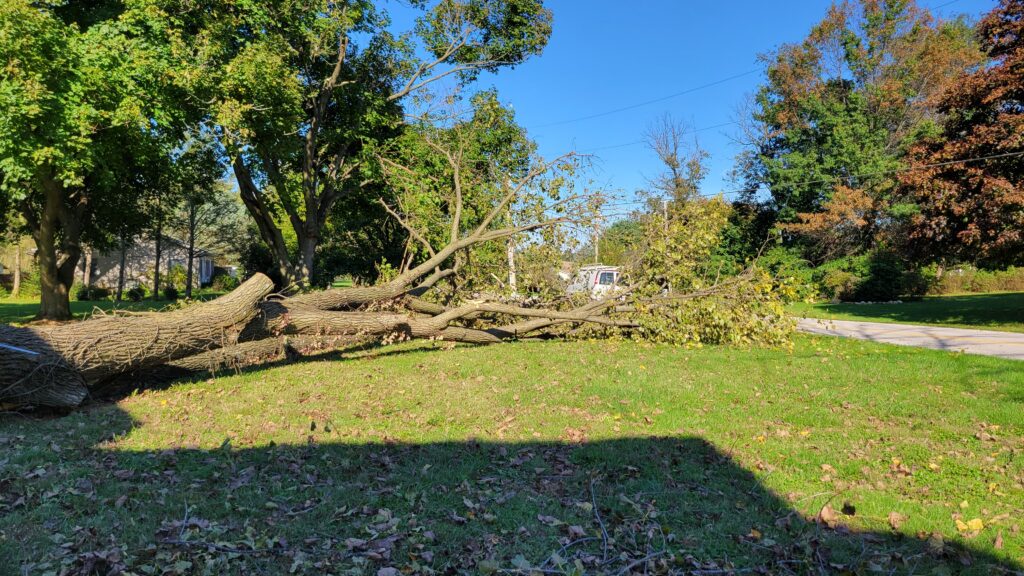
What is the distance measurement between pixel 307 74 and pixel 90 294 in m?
25.3

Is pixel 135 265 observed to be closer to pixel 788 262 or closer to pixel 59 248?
pixel 59 248

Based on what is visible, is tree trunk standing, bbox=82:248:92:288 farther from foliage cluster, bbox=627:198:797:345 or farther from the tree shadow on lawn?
the tree shadow on lawn

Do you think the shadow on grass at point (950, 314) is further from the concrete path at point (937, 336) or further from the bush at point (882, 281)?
the bush at point (882, 281)

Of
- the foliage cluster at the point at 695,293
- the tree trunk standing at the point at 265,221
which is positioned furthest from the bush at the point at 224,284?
the foliage cluster at the point at 695,293

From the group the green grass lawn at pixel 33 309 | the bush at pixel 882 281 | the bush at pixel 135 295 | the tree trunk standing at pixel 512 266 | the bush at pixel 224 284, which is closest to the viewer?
the tree trunk standing at pixel 512 266

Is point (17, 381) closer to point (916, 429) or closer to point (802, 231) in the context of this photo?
point (916, 429)

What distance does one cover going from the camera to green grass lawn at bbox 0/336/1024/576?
2998 mm

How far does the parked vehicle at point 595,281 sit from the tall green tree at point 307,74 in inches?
226

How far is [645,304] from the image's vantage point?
10562mm

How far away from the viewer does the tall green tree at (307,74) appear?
11266 millimetres

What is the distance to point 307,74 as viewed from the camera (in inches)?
575

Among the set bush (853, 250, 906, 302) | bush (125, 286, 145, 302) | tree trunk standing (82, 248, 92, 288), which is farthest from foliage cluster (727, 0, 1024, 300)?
tree trunk standing (82, 248, 92, 288)

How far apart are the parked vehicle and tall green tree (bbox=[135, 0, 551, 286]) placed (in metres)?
5.74

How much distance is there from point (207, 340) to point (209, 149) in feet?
26.9
